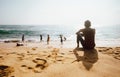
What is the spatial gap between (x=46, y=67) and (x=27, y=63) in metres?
0.61

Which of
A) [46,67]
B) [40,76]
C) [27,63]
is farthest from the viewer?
[27,63]

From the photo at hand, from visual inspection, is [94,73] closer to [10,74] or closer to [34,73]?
[34,73]

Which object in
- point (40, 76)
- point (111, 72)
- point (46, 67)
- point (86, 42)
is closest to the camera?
point (40, 76)

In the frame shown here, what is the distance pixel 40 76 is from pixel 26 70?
52 cm

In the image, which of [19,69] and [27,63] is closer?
[19,69]

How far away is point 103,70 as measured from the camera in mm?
3326

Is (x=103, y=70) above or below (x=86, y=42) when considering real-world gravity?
below

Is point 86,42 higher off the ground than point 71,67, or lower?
higher

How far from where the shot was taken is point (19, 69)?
3354mm

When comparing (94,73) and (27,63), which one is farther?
(27,63)

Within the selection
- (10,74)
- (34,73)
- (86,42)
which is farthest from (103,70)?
(86,42)

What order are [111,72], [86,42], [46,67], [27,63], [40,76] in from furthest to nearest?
[86,42]
[27,63]
[46,67]
[111,72]
[40,76]

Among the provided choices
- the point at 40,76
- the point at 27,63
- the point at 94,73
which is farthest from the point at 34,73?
the point at 94,73

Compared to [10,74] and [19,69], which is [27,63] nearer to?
[19,69]
